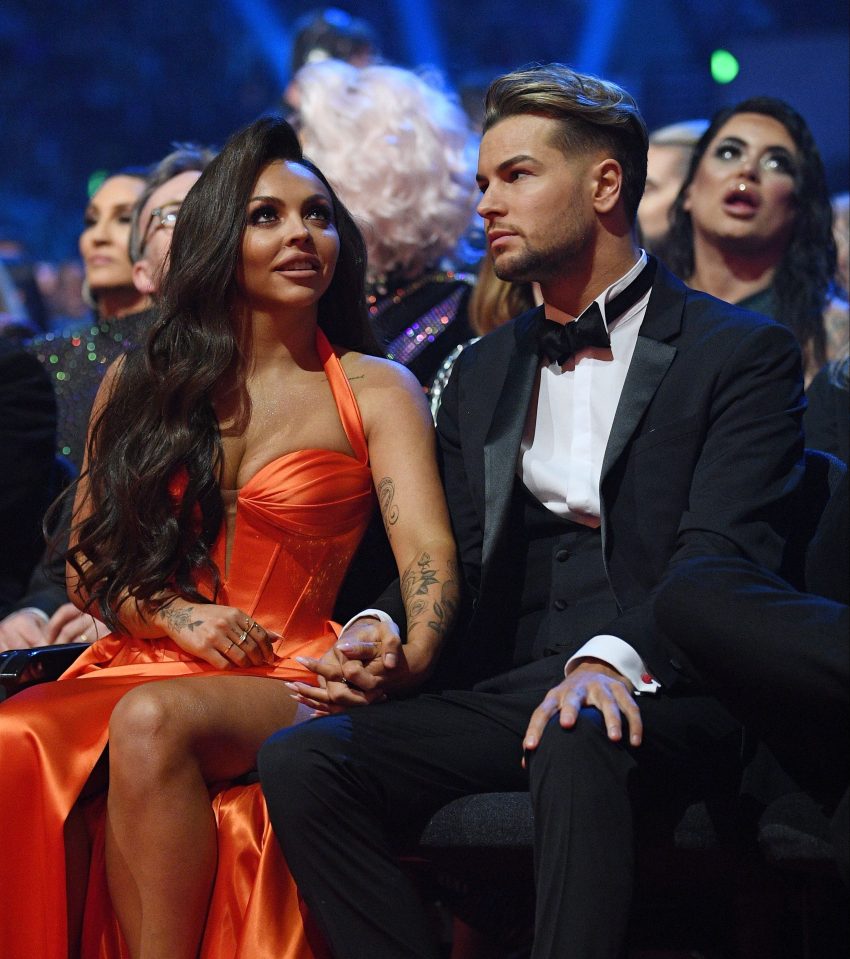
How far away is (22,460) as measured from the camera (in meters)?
3.38

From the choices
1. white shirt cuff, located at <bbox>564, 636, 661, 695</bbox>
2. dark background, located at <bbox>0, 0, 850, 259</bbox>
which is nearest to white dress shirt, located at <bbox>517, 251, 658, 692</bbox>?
white shirt cuff, located at <bbox>564, 636, 661, 695</bbox>

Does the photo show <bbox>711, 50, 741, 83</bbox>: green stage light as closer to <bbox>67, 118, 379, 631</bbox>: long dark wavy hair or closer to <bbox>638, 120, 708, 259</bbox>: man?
<bbox>638, 120, 708, 259</bbox>: man

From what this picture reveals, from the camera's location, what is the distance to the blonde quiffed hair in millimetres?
4270

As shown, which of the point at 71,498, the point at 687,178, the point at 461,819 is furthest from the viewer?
the point at 687,178

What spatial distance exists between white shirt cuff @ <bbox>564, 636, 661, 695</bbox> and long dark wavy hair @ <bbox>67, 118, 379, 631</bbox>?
2.77ft

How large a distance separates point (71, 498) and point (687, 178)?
93.8 inches

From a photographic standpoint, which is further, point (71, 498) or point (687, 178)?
point (687, 178)

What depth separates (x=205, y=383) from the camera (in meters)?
2.68

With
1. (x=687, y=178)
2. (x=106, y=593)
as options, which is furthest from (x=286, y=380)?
(x=687, y=178)

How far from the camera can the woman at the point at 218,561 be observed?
222cm

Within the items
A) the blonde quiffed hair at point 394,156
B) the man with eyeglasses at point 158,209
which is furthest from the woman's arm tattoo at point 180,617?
the blonde quiffed hair at point 394,156

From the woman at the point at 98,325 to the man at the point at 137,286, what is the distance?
0.23 m

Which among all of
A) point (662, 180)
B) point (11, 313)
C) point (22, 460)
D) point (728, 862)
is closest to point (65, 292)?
point (11, 313)

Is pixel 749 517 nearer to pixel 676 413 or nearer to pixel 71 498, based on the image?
pixel 676 413
